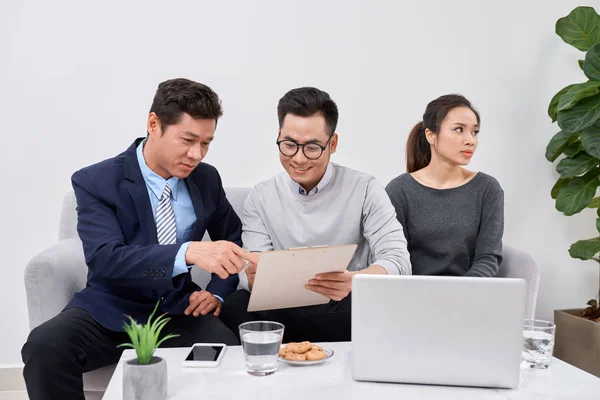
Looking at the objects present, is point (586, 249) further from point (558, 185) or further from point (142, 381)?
point (142, 381)

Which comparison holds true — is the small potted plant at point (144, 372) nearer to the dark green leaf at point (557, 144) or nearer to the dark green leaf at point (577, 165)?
the dark green leaf at point (577, 165)

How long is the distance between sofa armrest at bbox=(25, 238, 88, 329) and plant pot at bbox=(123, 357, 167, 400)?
38.3 inches

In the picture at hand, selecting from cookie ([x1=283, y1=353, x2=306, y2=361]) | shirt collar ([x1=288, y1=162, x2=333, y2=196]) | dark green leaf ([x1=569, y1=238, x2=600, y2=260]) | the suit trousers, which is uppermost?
shirt collar ([x1=288, y1=162, x2=333, y2=196])

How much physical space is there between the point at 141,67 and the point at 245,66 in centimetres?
51

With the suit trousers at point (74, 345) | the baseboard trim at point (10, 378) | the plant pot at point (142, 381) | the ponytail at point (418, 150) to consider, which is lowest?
the baseboard trim at point (10, 378)

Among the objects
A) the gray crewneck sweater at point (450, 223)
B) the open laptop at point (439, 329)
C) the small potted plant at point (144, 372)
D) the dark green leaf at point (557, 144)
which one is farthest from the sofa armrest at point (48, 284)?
the dark green leaf at point (557, 144)

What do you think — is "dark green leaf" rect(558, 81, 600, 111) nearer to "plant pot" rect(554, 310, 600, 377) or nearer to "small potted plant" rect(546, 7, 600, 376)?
"small potted plant" rect(546, 7, 600, 376)

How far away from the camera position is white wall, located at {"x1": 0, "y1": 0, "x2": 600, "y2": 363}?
9.09 feet

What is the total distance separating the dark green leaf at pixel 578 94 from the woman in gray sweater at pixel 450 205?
45 centimetres

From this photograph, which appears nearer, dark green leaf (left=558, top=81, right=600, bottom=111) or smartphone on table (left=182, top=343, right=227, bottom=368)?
smartphone on table (left=182, top=343, right=227, bottom=368)

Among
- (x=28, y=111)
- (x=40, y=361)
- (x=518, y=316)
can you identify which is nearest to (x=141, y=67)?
Result: (x=28, y=111)

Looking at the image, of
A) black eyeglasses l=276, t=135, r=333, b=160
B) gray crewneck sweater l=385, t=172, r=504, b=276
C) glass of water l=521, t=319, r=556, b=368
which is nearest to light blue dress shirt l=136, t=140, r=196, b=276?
black eyeglasses l=276, t=135, r=333, b=160

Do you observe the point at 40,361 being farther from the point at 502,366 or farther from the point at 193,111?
the point at 502,366

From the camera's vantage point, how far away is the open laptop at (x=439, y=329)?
120 cm
